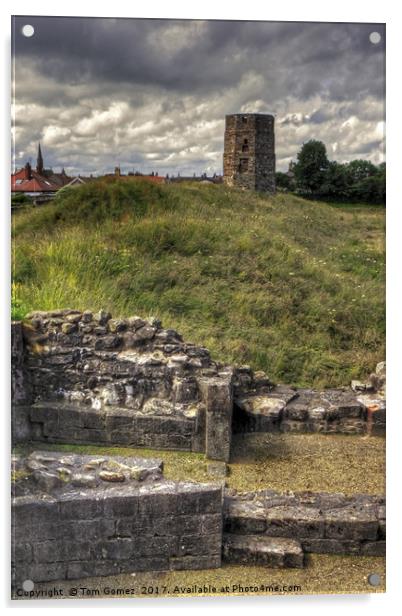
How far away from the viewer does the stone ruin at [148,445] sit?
187 inches

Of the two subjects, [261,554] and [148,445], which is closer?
[261,554]

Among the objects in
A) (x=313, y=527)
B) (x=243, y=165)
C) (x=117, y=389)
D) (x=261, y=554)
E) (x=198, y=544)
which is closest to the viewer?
(x=198, y=544)

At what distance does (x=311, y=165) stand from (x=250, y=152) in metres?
0.68

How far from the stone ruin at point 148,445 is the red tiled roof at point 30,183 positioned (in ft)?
4.50

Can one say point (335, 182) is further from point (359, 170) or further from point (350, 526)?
point (350, 526)

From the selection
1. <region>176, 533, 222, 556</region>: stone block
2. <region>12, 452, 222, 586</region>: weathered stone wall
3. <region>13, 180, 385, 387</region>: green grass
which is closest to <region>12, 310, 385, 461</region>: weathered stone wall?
<region>13, 180, 385, 387</region>: green grass

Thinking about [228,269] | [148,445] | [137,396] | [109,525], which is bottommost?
[109,525]

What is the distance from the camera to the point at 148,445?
6.39 metres

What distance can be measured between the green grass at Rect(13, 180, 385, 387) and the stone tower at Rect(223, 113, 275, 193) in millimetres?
231

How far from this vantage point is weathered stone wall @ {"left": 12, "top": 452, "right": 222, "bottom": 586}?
15.4ft

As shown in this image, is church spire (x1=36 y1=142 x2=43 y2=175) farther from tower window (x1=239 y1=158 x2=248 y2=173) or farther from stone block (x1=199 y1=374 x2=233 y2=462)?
stone block (x1=199 y1=374 x2=233 y2=462)

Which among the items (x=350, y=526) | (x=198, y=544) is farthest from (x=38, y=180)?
(x=350, y=526)

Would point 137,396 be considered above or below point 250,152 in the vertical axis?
below
